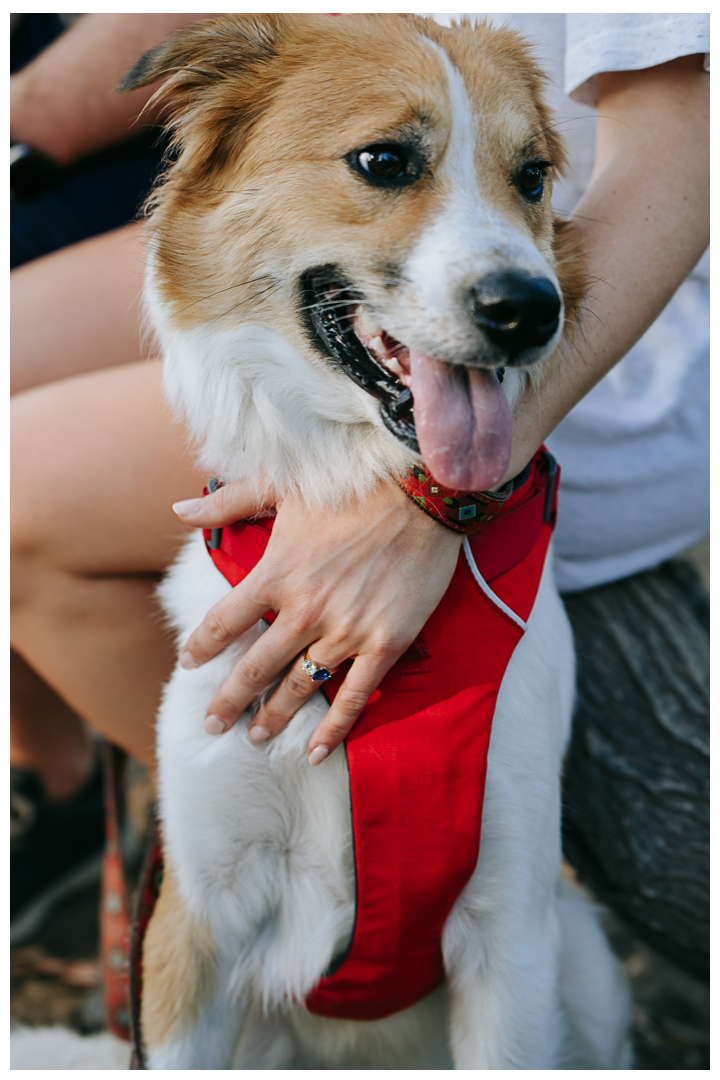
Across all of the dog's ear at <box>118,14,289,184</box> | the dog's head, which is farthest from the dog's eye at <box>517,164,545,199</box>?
the dog's ear at <box>118,14,289,184</box>

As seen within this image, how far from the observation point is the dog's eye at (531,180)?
3.72ft

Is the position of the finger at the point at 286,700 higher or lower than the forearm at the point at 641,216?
lower

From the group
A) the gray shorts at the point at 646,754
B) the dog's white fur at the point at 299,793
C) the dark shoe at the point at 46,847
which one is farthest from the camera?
the dark shoe at the point at 46,847

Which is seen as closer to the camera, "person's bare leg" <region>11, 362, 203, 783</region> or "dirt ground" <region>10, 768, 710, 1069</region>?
"person's bare leg" <region>11, 362, 203, 783</region>

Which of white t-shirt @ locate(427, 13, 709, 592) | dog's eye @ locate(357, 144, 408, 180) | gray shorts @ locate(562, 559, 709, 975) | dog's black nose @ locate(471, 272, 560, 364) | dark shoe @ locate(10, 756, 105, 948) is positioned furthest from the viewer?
dark shoe @ locate(10, 756, 105, 948)

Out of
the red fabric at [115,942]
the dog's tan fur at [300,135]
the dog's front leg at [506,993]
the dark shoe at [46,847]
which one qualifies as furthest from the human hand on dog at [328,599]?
the dark shoe at [46,847]

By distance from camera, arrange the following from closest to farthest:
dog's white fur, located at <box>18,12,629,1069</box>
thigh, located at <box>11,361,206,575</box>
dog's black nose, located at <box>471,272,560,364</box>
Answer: dog's black nose, located at <box>471,272,560,364</box> → dog's white fur, located at <box>18,12,629,1069</box> → thigh, located at <box>11,361,206,575</box>

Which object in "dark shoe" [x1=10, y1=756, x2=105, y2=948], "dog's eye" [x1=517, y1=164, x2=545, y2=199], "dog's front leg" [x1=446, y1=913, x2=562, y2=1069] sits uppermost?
"dog's eye" [x1=517, y1=164, x2=545, y2=199]

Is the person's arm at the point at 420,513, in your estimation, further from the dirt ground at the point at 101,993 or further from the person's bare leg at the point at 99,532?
the dirt ground at the point at 101,993

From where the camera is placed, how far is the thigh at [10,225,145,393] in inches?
71.7

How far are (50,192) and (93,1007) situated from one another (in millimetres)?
2084

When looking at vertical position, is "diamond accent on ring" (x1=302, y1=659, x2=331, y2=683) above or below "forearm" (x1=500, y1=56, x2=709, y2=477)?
below

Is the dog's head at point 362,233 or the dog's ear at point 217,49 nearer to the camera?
the dog's head at point 362,233

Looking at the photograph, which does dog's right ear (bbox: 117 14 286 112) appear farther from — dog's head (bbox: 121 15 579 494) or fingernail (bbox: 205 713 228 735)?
fingernail (bbox: 205 713 228 735)
